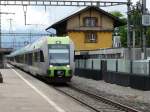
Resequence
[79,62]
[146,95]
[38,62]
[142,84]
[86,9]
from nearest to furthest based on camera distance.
→ [146,95]
[142,84]
[38,62]
[79,62]
[86,9]

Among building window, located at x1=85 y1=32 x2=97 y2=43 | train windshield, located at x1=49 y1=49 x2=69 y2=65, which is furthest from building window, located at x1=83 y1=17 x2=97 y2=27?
train windshield, located at x1=49 y1=49 x2=69 y2=65

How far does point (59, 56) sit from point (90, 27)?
31513mm

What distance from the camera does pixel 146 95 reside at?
26516 mm

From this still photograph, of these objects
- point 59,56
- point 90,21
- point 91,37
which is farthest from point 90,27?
point 59,56

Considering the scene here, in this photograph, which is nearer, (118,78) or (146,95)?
(146,95)

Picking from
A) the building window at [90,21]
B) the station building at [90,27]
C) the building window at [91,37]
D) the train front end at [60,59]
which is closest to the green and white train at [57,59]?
the train front end at [60,59]

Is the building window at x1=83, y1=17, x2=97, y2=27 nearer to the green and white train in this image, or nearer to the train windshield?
the green and white train

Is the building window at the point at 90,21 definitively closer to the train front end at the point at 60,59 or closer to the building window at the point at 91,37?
the building window at the point at 91,37

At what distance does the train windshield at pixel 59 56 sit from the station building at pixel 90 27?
3024 cm

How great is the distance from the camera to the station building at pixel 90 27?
2584 inches

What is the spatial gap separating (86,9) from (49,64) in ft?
Answer: 103

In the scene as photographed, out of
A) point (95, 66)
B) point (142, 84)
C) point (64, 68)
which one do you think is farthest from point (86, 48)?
point (142, 84)

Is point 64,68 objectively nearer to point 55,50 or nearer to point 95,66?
point 55,50

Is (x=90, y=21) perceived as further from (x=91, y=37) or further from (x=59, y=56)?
(x=59, y=56)
